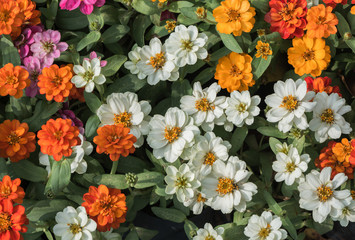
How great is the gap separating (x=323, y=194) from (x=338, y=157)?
143 mm

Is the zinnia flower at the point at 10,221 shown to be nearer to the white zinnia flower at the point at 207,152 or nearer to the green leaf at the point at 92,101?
the green leaf at the point at 92,101

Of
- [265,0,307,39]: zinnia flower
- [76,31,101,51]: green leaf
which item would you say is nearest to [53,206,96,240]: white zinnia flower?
[76,31,101,51]: green leaf

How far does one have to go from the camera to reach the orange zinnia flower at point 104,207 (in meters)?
1.41

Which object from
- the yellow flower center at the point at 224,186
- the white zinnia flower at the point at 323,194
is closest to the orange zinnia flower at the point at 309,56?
the white zinnia flower at the point at 323,194

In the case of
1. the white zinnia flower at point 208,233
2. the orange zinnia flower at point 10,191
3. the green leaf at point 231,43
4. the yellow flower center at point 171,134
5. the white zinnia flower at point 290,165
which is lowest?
the white zinnia flower at point 208,233

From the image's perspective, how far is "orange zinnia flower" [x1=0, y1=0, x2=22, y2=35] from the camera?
1.58 m

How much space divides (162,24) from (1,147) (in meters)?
0.76

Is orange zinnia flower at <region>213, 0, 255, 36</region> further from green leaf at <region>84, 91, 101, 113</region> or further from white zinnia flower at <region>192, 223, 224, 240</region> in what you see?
white zinnia flower at <region>192, 223, 224, 240</region>

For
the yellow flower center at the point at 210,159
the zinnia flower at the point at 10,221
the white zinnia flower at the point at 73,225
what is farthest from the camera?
the yellow flower center at the point at 210,159

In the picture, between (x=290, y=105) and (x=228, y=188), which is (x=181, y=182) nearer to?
(x=228, y=188)

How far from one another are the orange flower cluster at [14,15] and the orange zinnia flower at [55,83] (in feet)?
0.71

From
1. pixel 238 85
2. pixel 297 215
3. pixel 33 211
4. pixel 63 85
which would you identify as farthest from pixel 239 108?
pixel 33 211

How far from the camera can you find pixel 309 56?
1641 millimetres

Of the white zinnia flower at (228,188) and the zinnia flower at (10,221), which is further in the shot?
the white zinnia flower at (228,188)
